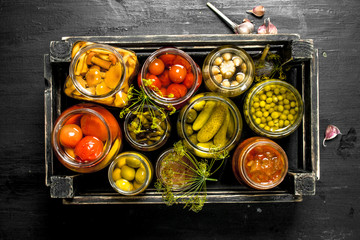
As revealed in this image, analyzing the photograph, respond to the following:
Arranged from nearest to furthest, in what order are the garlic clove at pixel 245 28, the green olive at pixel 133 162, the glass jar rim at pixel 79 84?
the glass jar rim at pixel 79 84 → the green olive at pixel 133 162 → the garlic clove at pixel 245 28

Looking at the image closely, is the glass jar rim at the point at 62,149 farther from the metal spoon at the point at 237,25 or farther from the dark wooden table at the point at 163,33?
the metal spoon at the point at 237,25

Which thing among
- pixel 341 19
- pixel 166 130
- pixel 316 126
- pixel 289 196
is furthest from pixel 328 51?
pixel 166 130

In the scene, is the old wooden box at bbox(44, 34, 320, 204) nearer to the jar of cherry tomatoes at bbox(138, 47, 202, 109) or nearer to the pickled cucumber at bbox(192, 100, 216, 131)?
the jar of cherry tomatoes at bbox(138, 47, 202, 109)

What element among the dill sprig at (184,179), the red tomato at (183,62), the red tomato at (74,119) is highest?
the red tomato at (183,62)

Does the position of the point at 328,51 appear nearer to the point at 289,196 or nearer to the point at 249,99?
the point at 249,99

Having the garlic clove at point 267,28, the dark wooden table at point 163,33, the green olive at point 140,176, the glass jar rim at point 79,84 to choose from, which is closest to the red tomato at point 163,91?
the glass jar rim at point 79,84

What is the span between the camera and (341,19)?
1061mm

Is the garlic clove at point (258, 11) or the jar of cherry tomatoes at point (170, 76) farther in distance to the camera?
the garlic clove at point (258, 11)

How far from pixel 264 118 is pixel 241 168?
162 mm

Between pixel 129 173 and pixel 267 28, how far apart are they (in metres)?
0.69

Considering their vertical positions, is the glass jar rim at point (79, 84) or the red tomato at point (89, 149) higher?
the glass jar rim at point (79, 84)

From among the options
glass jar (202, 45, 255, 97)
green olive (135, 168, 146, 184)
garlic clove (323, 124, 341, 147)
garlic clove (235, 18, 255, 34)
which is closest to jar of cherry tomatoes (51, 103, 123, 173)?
green olive (135, 168, 146, 184)

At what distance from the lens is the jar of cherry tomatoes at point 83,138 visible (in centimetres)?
75

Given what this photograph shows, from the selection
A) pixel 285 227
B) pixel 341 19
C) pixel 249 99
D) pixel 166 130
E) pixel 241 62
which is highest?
pixel 341 19
